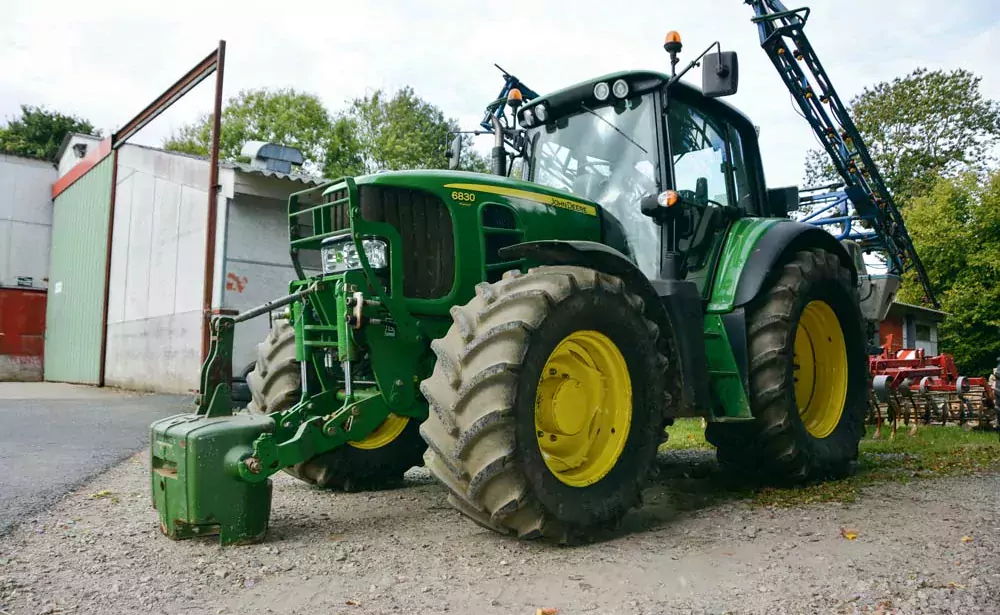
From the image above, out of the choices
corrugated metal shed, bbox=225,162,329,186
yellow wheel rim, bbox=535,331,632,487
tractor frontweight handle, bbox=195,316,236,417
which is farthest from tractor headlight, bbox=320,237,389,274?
corrugated metal shed, bbox=225,162,329,186

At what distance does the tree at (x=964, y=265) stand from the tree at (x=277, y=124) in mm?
27667

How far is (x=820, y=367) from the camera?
230 inches

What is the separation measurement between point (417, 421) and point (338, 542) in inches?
60.7

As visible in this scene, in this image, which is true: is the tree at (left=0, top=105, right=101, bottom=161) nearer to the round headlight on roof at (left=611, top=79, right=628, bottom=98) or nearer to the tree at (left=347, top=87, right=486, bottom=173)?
the tree at (left=347, top=87, right=486, bottom=173)

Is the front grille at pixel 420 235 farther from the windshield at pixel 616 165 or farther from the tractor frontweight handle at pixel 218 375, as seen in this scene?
the windshield at pixel 616 165

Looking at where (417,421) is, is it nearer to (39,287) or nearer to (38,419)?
(38,419)

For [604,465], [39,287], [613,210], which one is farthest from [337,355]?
[39,287]

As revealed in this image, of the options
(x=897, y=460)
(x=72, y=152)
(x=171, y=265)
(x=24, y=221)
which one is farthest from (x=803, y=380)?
(x=24, y=221)

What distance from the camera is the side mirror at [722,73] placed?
4320 millimetres

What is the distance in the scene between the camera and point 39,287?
22.0 m

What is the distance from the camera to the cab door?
16.8ft

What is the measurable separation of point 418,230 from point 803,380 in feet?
10.7

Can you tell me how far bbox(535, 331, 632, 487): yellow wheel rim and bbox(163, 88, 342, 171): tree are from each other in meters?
37.5

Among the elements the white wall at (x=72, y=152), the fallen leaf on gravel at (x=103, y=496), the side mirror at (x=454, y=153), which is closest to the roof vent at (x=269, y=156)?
the white wall at (x=72, y=152)
